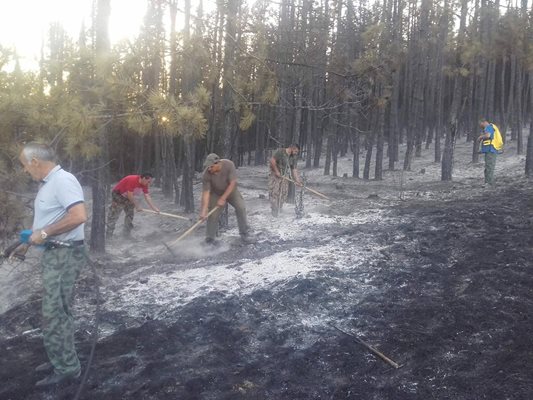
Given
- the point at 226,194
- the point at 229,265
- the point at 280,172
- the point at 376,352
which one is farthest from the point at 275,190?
the point at 376,352

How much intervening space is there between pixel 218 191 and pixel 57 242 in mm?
4697

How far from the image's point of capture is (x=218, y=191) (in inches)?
327

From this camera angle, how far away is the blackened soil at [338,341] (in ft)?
12.3

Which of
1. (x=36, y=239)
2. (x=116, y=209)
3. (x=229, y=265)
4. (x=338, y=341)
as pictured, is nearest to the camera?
(x=36, y=239)

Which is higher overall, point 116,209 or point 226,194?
point 226,194

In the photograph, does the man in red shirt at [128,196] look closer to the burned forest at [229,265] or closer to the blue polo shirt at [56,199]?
the burned forest at [229,265]

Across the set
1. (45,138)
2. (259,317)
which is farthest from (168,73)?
(259,317)

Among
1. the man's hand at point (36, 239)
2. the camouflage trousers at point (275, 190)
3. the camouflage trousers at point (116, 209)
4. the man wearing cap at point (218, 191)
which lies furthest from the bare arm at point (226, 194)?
the man's hand at point (36, 239)

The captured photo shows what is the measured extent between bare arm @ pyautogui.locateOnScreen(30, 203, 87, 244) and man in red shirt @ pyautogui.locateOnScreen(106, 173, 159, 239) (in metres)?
5.80

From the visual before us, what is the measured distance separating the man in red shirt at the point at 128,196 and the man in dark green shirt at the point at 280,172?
2388 millimetres

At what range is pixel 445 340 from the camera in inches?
173

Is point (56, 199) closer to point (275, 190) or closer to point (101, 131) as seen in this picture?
point (101, 131)

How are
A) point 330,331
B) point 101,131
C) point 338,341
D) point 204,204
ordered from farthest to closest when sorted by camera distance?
1. point 204,204
2. point 101,131
3. point 330,331
4. point 338,341

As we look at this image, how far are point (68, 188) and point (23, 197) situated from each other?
3.85 metres
